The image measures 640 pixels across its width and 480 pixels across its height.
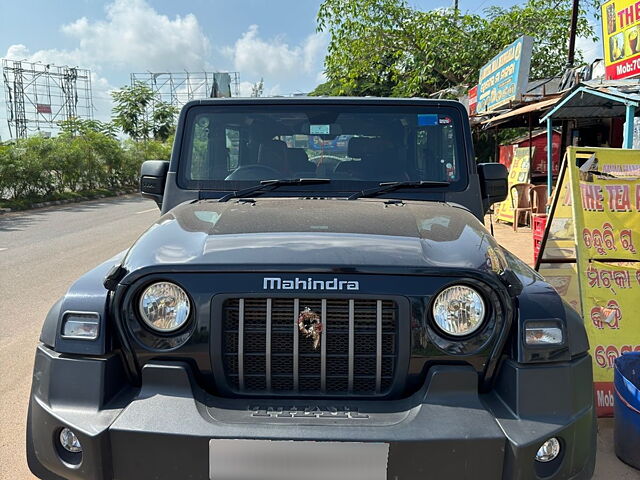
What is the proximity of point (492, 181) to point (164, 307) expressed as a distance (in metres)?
2.12

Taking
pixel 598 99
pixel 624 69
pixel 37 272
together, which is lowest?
pixel 37 272

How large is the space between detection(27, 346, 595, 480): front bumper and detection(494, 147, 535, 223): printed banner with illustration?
10.4 metres

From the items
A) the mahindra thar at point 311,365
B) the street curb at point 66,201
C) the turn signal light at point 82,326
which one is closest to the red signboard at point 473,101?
the street curb at point 66,201

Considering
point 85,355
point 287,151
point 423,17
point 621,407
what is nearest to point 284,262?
point 85,355

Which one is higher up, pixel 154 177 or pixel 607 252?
pixel 154 177

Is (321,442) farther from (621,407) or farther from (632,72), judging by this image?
(632,72)

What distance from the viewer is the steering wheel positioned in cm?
325

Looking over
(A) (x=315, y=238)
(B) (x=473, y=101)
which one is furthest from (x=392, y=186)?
(B) (x=473, y=101)

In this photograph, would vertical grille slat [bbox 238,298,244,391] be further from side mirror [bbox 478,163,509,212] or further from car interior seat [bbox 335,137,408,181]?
side mirror [bbox 478,163,509,212]

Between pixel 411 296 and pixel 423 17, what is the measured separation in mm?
18079

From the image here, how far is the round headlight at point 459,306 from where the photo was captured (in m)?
2.06

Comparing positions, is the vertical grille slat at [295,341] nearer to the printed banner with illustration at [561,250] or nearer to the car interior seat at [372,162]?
the car interior seat at [372,162]

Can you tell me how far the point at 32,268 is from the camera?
794cm

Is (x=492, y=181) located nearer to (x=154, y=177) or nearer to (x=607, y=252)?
(x=607, y=252)
